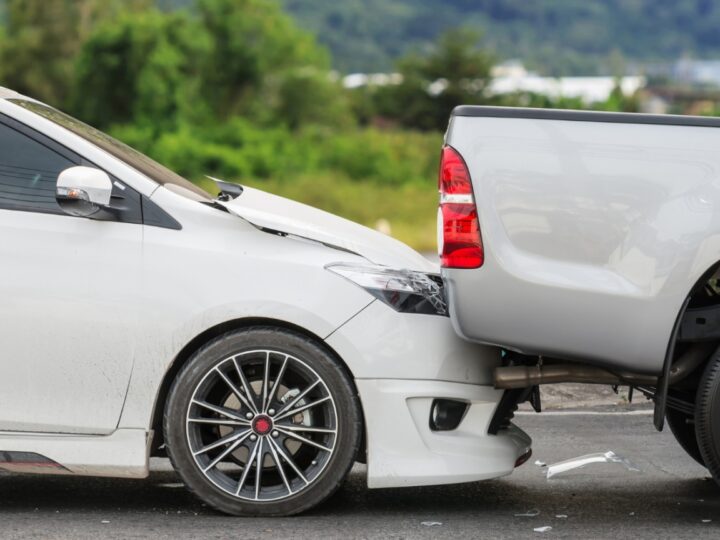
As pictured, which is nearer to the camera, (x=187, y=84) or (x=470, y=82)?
(x=187, y=84)

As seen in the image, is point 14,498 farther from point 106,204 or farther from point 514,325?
point 514,325

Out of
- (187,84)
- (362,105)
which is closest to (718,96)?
(362,105)

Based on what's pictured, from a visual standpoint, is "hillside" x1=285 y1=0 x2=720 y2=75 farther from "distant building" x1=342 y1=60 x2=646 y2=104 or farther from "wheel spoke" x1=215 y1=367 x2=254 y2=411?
"wheel spoke" x1=215 y1=367 x2=254 y2=411

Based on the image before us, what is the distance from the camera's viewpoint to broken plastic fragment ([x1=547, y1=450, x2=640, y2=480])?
593 centimetres

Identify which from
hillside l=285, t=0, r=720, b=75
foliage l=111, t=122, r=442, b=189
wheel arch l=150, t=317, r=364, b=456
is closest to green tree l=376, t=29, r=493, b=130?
foliage l=111, t=122, r=442, b=189

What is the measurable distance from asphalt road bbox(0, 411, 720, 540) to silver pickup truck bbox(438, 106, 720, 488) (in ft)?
1.71

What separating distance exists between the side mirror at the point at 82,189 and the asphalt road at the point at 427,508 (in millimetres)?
1239

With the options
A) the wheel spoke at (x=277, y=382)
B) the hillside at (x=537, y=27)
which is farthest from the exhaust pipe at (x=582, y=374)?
the hillside at (x=537, y=27)

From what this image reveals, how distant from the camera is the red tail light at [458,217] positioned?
4.95 m

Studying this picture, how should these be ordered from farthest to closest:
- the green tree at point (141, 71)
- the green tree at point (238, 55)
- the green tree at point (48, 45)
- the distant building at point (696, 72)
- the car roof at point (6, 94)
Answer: the distant building at point (696, 72) → the green tree at point (48, 45) → the green tree at point (238, 55) → the green tree at point (141, 71) → the car roof at point (6, 94)

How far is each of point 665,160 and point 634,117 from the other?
20cm

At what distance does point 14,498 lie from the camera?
5.52 m

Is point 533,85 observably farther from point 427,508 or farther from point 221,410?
point 221,410

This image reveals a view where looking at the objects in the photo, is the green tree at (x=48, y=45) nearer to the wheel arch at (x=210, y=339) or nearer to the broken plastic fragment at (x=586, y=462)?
the broken plastic fragment at (x=586, y=462)
